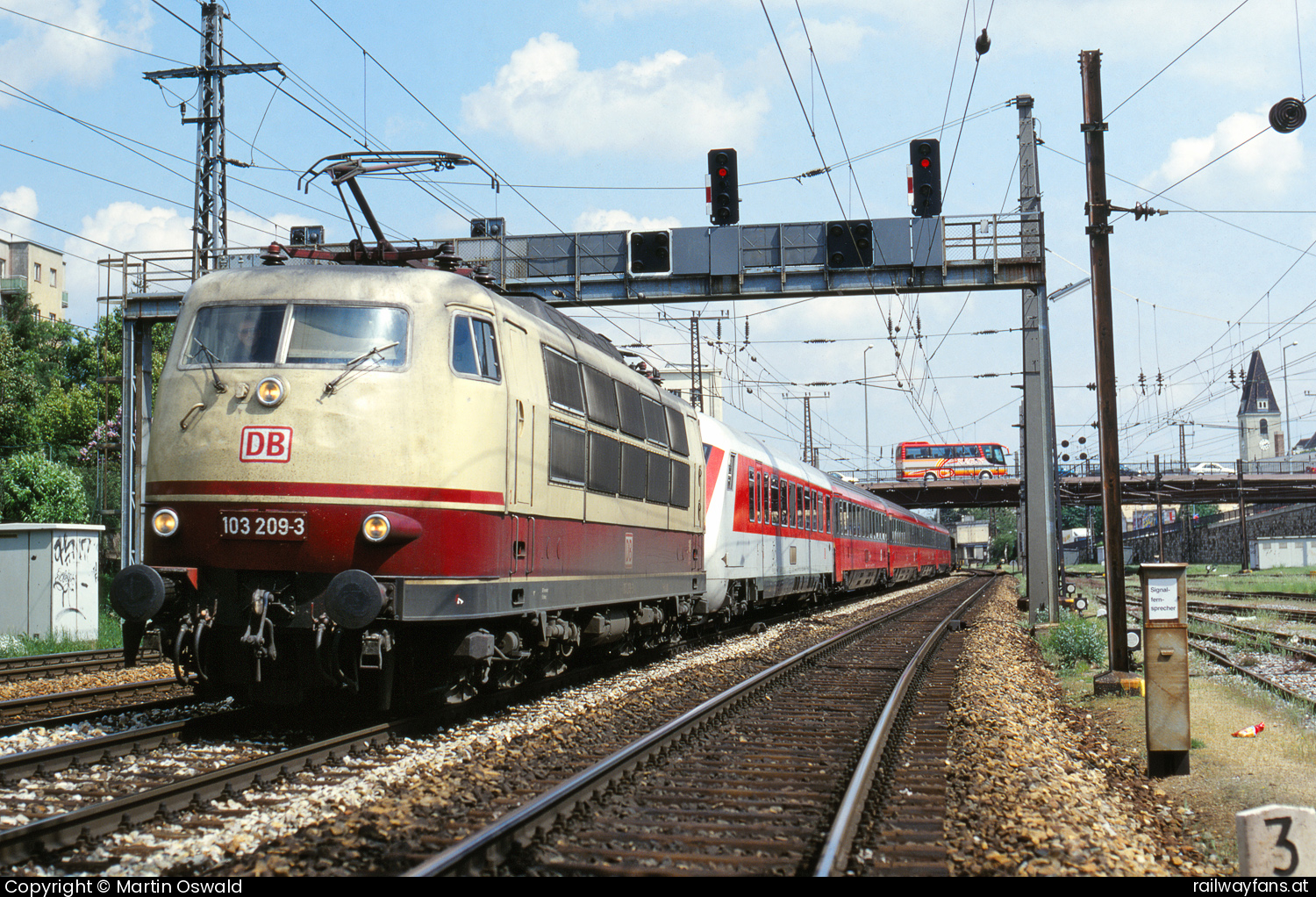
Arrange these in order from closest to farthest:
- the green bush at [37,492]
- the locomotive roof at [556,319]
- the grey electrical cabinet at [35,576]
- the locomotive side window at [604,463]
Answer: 1. the locomotive roof at [556,319]
2. the locomotive side window at [604,463]
3. the grey electrical cabinet at [35,576]
4. the green bush at [37,492]

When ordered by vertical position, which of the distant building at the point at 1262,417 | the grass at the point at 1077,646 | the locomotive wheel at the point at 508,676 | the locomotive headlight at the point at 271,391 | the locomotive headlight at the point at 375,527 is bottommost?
the grass at the point at 1077,646

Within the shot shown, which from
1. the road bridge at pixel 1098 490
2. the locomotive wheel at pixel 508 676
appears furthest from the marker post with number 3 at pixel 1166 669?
the road bridge at pixel 1098 490

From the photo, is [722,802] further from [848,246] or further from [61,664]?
[848,246]

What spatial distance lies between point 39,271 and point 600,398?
79117 mm

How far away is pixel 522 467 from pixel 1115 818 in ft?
16.0

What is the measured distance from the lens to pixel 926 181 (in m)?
17.2

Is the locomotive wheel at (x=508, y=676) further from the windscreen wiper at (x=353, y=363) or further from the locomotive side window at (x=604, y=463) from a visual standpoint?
the windscreen wiper at (x=353, y=363)

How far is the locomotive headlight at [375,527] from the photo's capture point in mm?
7789

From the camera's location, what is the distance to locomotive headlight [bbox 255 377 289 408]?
26.2 ft

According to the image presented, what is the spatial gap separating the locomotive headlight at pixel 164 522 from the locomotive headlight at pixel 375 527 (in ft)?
4.79

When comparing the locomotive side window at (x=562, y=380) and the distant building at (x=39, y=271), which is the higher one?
the distant building at (x=39, y=271)

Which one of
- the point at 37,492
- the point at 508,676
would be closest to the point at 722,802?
the point at 508,676

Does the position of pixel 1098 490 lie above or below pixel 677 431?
above

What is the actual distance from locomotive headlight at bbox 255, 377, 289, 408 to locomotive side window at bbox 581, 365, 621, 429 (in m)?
3.32
